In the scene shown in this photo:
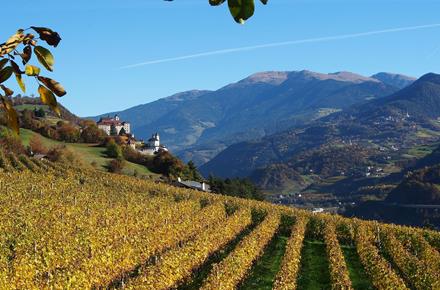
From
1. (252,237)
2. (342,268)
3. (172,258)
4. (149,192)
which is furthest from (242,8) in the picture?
(149,192)

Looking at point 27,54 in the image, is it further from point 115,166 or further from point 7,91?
point 115,166

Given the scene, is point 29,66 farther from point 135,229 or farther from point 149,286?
point 135,229

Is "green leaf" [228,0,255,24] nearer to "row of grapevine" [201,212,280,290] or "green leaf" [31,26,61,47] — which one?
"green leaf" [31,26,61,47]

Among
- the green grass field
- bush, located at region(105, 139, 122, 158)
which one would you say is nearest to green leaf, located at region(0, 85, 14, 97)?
the green grass field

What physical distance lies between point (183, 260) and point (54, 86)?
2033 cm

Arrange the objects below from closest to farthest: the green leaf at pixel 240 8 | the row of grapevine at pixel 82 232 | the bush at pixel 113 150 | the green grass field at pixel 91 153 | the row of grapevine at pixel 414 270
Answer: the green leaf at pixel 240 8
the row of grapevine at pixel 82 232
the row of grapevine at pixel 414 270
the green grass field at pixel 91 153
the bush at pixel 113 150

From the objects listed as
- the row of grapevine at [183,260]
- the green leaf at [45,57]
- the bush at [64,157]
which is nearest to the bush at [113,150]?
the bush at [64,157]

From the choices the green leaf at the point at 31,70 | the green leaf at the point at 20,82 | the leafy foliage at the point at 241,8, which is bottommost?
the green leaf at the point at 20,82

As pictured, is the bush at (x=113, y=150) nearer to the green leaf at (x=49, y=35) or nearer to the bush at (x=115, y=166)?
the bush at (x=115, y=166)

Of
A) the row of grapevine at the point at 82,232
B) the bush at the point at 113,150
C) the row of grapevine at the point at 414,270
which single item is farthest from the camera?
the bush at the point at 113,150

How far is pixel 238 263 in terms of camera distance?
21.8 meters

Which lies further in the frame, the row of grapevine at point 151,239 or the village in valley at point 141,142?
the village in valley at point 141,142

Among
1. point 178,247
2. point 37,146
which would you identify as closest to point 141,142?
point 37,146

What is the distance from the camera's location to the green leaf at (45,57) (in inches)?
66.8
